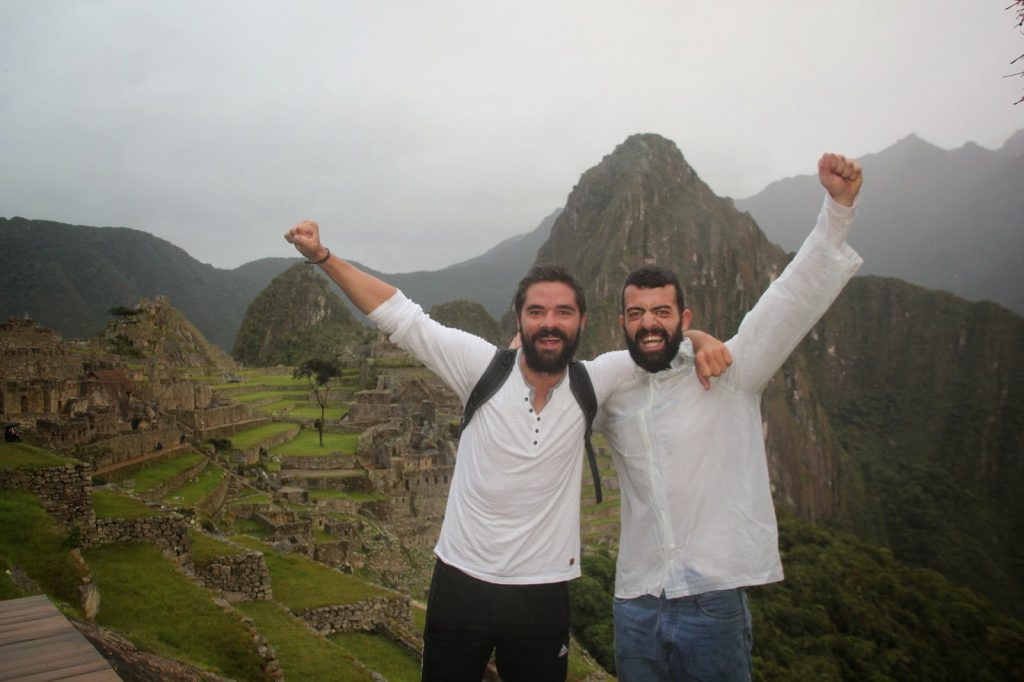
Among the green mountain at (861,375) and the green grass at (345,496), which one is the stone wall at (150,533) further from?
the green mountain at (861,375)

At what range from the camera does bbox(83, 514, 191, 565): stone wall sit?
26.7 feet

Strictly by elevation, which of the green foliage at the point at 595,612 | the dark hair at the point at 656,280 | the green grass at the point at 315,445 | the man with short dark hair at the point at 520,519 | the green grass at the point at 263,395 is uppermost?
the dark hair at the point at 656,280

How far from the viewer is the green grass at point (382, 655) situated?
8.32m

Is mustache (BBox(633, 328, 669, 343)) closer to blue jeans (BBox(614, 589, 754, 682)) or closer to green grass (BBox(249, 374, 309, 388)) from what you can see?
blue jeans (BBox(614, 589, 754, 682))

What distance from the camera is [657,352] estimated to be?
3.30 meters

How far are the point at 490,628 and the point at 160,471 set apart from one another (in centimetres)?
1514

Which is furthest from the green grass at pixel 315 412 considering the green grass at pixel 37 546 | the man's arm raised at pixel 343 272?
the man's arm raised at pixel 343 272

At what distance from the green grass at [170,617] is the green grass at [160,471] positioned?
259 inches

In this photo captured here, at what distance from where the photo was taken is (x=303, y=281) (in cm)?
10794

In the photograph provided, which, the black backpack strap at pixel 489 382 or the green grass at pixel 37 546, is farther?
the green grass at pixel 37 546

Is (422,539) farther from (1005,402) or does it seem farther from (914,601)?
(1005,402)

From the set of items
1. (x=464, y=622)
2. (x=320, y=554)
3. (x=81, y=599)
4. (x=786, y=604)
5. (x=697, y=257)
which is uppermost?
(x=697, y=257)

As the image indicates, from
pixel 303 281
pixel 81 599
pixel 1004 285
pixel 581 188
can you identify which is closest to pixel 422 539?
pixel 81 599

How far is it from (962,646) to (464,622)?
43543mm
